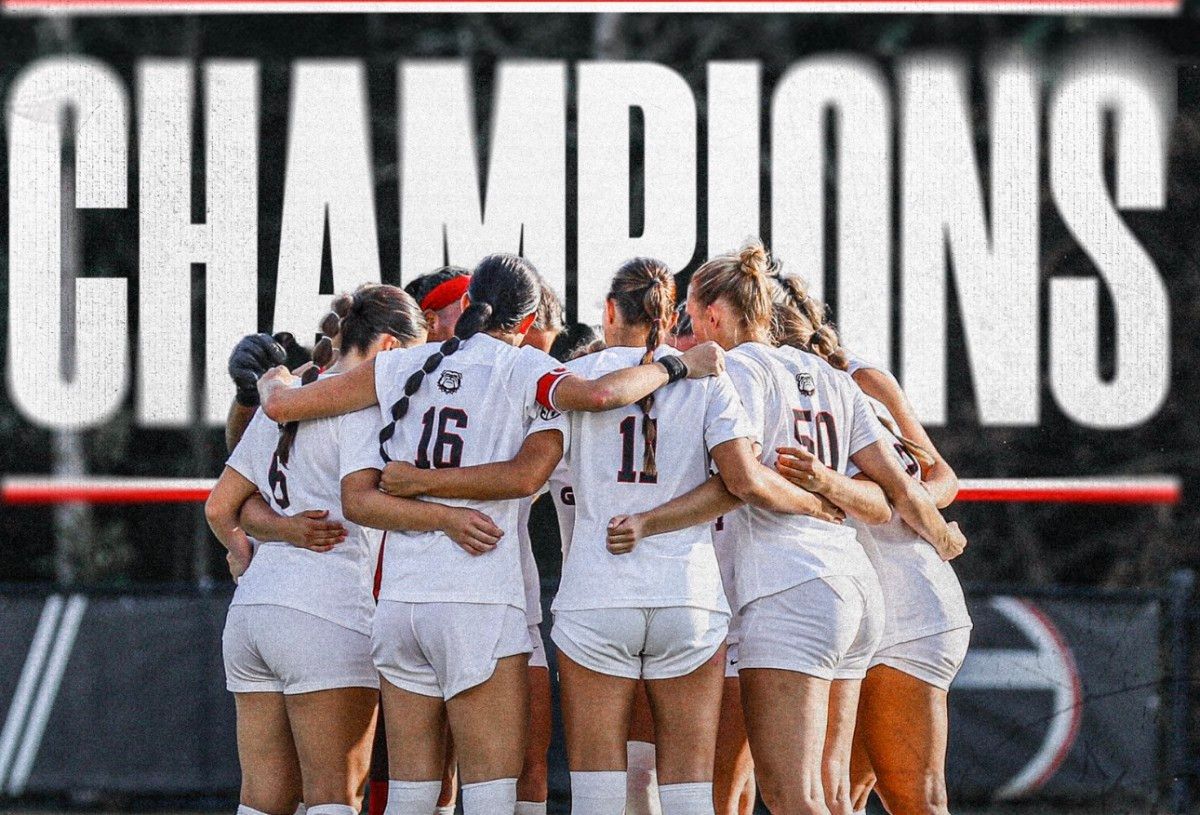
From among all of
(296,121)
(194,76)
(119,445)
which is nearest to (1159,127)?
(296,121)

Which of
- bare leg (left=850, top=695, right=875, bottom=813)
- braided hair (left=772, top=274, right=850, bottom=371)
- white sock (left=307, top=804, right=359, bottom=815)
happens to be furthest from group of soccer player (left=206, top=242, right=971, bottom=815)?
bare leg (left=850, top=695, right=875, bottom=813)

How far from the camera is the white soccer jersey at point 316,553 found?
14.2 ft

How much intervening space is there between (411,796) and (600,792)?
0.50 meters

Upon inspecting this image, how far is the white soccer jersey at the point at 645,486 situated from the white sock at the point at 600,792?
452 mm

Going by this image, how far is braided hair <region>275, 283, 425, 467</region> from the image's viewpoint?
180 inches

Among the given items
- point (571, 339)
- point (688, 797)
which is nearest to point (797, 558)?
point (688, 797)

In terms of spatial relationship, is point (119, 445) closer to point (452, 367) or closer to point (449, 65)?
point (449, 65)

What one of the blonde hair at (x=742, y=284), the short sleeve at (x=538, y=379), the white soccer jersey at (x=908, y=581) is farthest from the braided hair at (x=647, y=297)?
the white soccer jersey at (x=908, y=581)

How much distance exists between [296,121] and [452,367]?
2.95 m

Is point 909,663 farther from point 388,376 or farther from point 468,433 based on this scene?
point 388,376

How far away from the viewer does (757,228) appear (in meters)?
6.61

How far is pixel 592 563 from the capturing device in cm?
410

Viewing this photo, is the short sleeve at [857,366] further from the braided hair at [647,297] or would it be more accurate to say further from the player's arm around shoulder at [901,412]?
the braided hair at [647,297]

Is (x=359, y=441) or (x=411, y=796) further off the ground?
(x=359, y=441)
